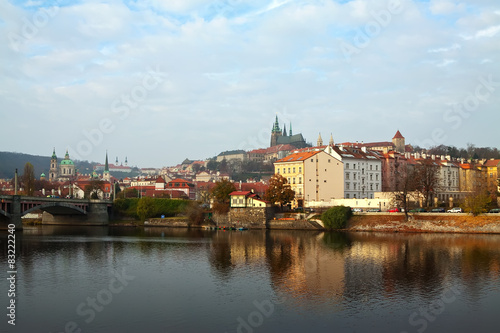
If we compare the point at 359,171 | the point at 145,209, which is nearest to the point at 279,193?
→ the point at 359,171

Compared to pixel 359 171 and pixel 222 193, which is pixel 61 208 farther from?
pixel 359 171

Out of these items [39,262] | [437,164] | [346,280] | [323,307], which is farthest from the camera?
[437,164]

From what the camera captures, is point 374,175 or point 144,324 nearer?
point 144,324

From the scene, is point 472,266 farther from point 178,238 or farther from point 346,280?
point 178,238

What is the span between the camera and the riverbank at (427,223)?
5627cm

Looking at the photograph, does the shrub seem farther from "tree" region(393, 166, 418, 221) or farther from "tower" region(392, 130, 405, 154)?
"tower" region(392, 130, 405, 154)

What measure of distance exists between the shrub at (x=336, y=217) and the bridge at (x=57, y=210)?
4026 cm

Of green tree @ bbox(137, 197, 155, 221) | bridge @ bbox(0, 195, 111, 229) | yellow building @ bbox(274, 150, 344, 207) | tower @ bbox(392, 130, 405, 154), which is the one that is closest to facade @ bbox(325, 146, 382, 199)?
yellow building @ bbox(274, 150, 344, 207)

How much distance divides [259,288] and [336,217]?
127 ft

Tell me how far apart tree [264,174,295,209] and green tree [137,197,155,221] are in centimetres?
2131

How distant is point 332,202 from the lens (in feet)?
248

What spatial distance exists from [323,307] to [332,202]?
172ft

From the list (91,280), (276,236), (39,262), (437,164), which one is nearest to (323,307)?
(91,280)

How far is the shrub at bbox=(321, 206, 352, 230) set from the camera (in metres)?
65.2
